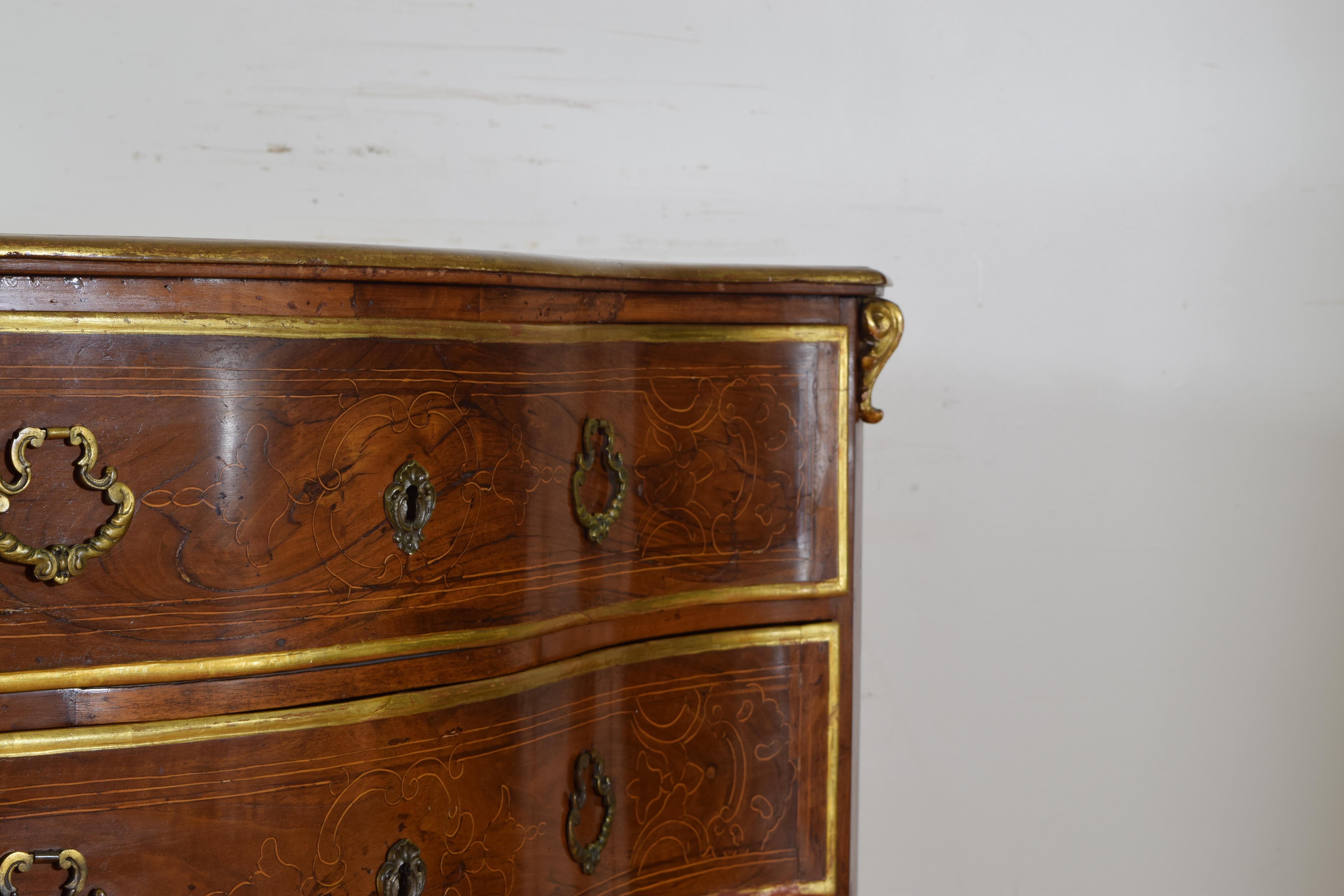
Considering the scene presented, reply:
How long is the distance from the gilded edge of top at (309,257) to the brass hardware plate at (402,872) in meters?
0.55

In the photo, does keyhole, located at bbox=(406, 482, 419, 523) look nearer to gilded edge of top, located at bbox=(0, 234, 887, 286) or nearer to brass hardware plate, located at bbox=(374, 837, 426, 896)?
gilded edge of top, located at bbox=(0, 234, 887, 286)

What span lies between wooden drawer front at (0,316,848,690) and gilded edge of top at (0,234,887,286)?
0.06 meters

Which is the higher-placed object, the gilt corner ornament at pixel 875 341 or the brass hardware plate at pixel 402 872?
the gilt corner ornament at pixel 875 341

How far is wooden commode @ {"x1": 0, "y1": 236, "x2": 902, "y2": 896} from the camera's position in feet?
3.01

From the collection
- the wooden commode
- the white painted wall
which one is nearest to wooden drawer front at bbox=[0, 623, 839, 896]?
the wooden commode

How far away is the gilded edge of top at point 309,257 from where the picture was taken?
0.87 meters

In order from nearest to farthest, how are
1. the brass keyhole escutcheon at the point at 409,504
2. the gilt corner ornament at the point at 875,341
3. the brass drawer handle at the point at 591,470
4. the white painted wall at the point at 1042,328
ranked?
the brass keyhole escutcheon at the point at 409,504
the brass drawer handle at the point at 591,470
the gilt corner ornament at the point at 875,341
the white painted wall at the point at 1042,328

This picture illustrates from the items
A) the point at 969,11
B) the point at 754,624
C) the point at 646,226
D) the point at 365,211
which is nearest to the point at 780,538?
Result: the point at 754,624

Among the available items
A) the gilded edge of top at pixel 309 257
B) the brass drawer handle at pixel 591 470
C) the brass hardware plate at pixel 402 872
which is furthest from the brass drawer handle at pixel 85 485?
the brass drawer handle at pixel 591 470

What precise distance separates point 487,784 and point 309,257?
54 cm

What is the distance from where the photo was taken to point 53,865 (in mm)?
934

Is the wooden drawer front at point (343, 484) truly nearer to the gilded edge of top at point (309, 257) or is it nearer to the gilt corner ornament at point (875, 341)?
the gilded edge of top at point (309, 257)

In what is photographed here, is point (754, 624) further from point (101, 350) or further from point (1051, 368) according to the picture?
point (1051, 368)

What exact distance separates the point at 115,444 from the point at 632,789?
679 millimetres
